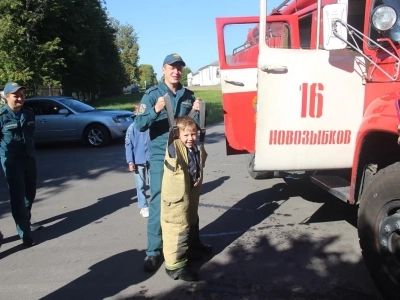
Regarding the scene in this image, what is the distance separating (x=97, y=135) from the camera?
12.4 metres

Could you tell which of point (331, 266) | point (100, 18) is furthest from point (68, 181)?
point (100, 18)

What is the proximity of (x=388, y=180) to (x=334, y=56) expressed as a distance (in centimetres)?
133

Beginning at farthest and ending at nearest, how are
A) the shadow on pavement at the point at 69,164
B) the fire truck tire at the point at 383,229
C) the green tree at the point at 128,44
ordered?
the green tree at the point at 128,44
the shadow on pavement at the point at 69,164
the fire truck tire at the point at 383,229

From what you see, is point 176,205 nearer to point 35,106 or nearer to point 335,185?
point 335,185

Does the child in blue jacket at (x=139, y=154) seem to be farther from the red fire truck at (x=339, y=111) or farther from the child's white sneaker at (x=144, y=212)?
the red fire truck at (x=339, y=111)

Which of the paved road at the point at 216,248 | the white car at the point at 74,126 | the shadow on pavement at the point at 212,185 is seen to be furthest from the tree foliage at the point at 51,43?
the shadow on pavement at the point at 212,185

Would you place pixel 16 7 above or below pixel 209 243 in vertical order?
above

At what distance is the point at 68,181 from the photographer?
8125mm

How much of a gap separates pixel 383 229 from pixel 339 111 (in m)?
1.25

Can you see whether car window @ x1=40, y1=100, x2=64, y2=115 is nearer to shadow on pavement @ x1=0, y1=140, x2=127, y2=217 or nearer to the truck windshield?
shadow on pavement @ x1=0, y1=140, x2=127, y2=217

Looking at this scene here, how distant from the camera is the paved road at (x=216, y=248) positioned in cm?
362

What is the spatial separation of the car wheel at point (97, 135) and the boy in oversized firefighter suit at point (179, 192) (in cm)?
896

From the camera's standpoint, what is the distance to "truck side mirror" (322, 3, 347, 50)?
3193 mm

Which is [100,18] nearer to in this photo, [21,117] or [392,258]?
[21,117]
